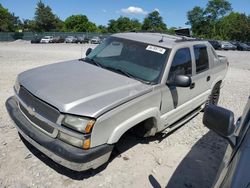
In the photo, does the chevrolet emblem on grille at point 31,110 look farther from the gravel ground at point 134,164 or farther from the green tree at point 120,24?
the green tree at point 120,24

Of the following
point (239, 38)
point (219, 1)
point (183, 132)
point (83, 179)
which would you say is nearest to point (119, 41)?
point (183, 132)

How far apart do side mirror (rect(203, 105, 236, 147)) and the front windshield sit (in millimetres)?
1562

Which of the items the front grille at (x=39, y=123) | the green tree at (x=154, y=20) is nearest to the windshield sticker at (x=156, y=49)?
the front grille at (x=39, y=123)

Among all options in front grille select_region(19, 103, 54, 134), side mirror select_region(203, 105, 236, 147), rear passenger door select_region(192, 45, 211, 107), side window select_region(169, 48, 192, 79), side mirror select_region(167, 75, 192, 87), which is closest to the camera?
side mirror select_region(203, 105, 236, 147)

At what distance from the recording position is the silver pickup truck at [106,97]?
280 cm

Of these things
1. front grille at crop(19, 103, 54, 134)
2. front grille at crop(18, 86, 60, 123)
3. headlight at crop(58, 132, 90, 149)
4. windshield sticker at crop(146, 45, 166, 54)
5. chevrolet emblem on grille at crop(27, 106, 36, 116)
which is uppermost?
windshield sticker at crop(146, 45, 166, 54)

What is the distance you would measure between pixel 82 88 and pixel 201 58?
2834 millimetres

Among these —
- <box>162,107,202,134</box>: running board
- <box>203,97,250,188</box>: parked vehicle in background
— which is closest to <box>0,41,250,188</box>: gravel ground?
<box>162,107,202,134</box>: running board

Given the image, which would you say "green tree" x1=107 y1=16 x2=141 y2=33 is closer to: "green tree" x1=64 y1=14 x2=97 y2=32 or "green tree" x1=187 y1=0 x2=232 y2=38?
"green tree" x1=64 y1=14 x2=97 y2=32

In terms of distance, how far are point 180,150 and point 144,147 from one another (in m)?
0.63

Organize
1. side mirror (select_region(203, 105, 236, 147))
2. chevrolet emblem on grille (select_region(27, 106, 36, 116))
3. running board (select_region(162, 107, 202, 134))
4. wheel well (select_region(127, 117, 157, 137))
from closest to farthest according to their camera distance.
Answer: side mirror (select_region(203, 105, 236, 147)) < chevrolet emblem on grille (select_region(27, 106, 36, 116)) < wheel well (select_region(127, 117, 157, 137)) < running board (select_region(162, 107, 202, 134))

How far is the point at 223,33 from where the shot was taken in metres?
75.2

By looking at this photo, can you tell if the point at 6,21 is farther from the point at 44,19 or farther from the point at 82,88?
the point at 82,88

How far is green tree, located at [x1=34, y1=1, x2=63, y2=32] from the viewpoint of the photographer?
68938 mm
